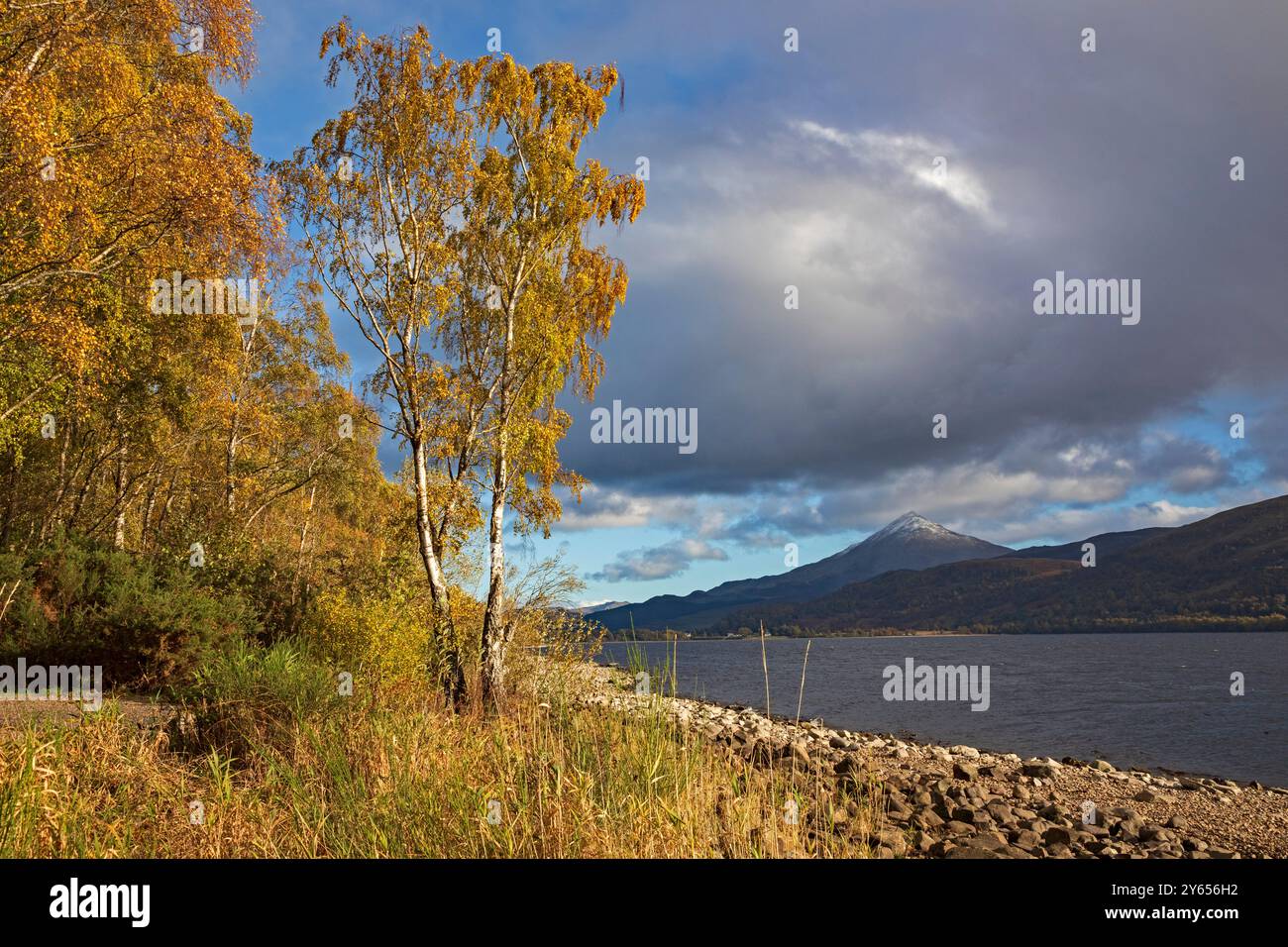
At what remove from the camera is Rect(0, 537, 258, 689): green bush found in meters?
18.2

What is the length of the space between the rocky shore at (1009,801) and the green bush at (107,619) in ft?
37.5

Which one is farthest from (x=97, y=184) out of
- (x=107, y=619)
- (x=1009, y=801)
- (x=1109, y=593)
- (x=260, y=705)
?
(x=1109, y=593)

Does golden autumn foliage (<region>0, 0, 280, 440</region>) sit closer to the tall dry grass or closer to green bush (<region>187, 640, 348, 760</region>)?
green bush (<region>187, 640, 348, 760</region>)

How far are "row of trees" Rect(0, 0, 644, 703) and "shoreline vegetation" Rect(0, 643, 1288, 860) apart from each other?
6.19 metres

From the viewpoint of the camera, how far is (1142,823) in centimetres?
1473

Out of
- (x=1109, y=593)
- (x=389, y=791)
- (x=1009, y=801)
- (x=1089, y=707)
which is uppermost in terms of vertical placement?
(x=389, y=791)

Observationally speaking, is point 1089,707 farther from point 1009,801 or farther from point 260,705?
point 260,705

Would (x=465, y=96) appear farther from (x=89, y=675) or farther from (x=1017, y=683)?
(x=1017, y=683)

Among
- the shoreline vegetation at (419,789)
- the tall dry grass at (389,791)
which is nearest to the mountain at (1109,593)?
the shoreline vegetation at (419,789)

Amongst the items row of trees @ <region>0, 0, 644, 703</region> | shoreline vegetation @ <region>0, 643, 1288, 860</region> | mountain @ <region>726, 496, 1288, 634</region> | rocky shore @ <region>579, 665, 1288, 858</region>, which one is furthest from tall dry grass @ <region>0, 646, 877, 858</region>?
mountain @ <region>726, 496, 1288, 634</region>

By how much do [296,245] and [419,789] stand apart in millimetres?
14954

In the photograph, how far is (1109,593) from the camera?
5728 inches

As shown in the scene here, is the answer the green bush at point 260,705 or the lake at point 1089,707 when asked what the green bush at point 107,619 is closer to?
the green bush at point 260,705
